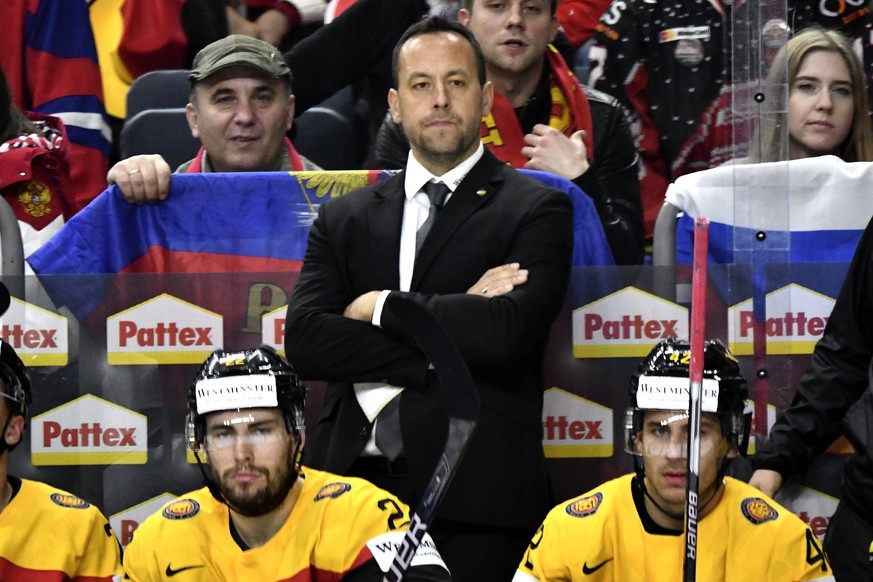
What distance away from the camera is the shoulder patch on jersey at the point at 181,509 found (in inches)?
149

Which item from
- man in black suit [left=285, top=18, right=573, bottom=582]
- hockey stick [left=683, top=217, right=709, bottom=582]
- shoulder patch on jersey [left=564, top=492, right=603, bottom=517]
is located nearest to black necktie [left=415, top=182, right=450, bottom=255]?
man in black suit [left=285, top=18, right=573, bottom=582]

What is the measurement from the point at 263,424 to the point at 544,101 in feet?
5.61

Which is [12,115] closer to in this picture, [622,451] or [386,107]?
[386,107]

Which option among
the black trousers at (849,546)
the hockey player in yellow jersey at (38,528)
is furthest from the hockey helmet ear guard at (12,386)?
the black trousers at (849,546)

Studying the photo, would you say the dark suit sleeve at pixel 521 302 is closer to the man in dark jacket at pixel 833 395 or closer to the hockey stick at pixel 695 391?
the hockey stick at pixel 695 391

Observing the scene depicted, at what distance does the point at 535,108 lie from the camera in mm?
4996

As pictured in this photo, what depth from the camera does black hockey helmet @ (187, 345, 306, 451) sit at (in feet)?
12.3

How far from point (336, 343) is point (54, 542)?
2.68ft

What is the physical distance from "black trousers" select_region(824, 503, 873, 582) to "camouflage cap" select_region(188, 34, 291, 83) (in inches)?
84.5

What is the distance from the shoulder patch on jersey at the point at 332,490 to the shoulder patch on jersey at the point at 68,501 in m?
0.60

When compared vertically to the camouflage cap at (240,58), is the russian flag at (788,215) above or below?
below

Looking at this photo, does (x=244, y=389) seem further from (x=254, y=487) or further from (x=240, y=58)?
(x=240, y=58)

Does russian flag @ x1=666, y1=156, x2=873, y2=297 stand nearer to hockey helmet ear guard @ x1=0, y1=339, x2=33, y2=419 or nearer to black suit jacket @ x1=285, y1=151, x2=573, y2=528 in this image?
black suit jacket @ x1=285, y1=151, x2=573, y2=528

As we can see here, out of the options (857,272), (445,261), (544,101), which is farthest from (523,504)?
(544,101)
